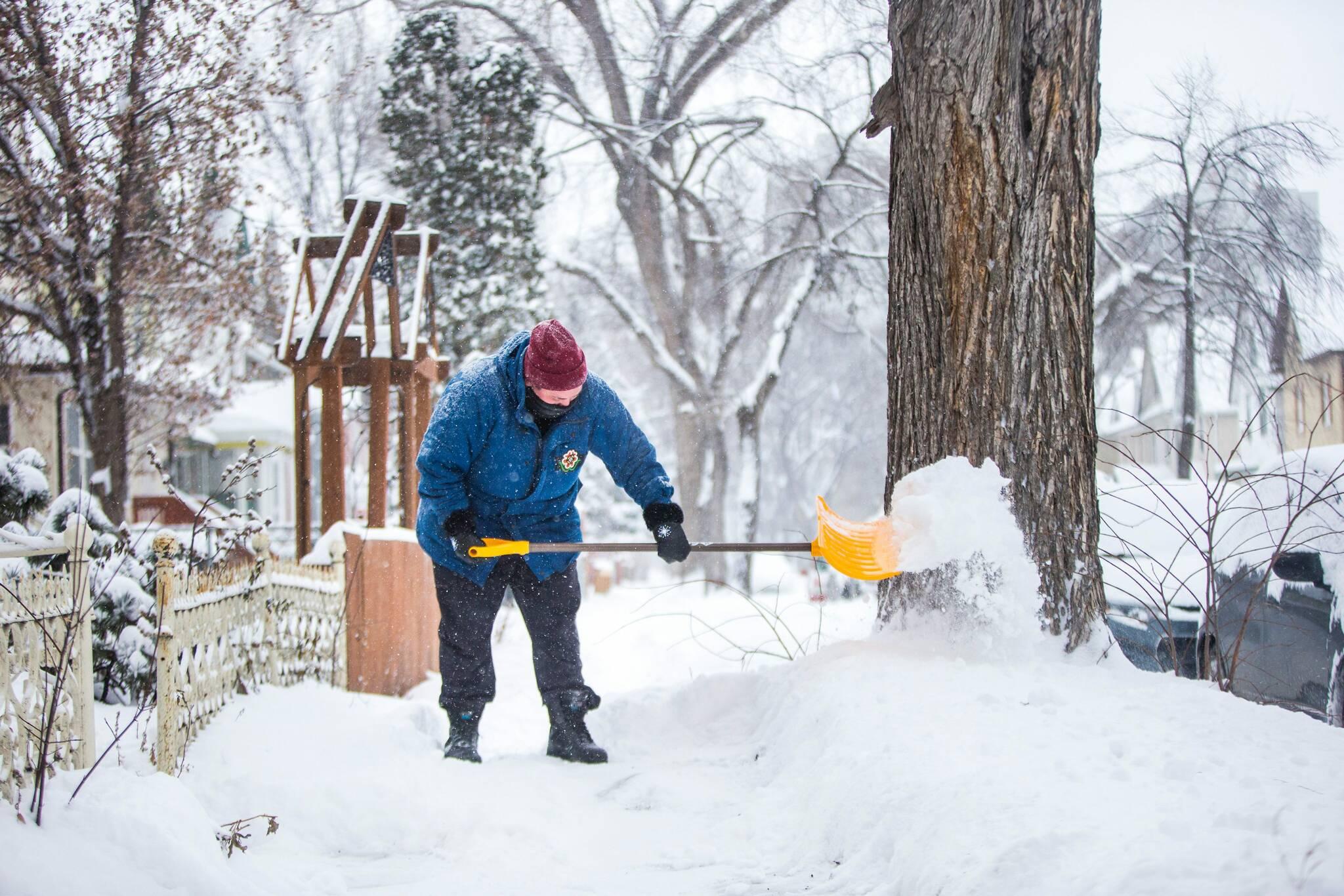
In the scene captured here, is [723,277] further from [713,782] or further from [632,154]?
[713,782]

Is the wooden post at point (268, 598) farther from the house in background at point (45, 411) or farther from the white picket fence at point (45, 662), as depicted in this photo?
the house in background at point (45, 411)

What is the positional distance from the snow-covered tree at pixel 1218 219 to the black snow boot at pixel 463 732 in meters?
8.27

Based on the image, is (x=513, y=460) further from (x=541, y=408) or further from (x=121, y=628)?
(x=121, y=628)

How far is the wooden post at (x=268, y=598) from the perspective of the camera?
483cm

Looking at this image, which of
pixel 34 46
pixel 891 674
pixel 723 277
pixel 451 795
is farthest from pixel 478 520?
pixel 723 277

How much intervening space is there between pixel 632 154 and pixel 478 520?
46.4 ft

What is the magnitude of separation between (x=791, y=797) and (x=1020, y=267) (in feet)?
6.89

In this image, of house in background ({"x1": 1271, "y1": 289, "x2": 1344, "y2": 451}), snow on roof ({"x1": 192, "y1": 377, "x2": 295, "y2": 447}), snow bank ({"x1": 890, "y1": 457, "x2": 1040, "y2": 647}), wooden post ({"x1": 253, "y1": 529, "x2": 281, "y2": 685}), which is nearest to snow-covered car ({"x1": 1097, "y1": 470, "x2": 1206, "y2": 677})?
snow bank ({"x1": 890, "y1": 457, "x2": 1040, "y2": 647})

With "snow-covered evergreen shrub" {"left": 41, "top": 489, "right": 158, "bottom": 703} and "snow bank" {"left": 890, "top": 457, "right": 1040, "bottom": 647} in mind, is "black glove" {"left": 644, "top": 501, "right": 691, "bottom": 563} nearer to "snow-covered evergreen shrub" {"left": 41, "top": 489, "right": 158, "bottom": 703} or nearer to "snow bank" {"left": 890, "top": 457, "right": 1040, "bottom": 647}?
"snow bank" {"left": 890, "top": 457, "right": 1040, "bottom": 647}

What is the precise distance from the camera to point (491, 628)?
399 centimetres

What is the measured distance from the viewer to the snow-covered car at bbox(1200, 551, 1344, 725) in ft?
12.9

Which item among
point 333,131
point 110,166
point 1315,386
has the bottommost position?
point 1315,386

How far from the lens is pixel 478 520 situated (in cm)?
397

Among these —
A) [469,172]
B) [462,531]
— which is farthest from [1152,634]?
[469,172]
